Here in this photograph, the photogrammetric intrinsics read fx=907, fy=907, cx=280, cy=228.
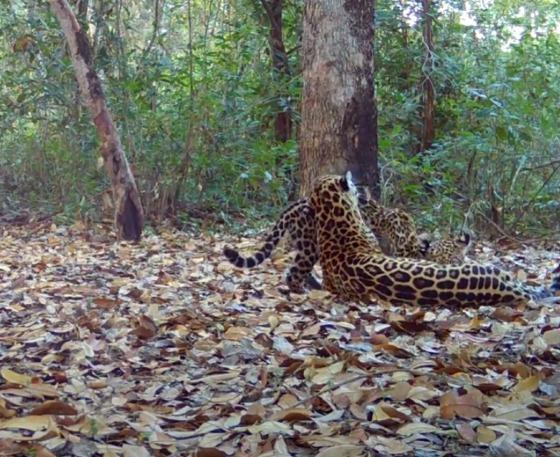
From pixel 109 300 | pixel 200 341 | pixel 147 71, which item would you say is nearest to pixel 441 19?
pixel 147 71

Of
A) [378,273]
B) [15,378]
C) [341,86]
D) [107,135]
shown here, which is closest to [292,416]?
[15,378]

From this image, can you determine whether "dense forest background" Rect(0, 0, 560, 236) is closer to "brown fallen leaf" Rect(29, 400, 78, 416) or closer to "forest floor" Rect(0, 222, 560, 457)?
"forest floor" Rect(0, 222, 560, 457)

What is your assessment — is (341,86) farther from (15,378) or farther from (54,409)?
(54,409)

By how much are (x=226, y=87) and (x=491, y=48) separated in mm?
2899

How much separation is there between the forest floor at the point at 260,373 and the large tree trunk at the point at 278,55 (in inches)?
155

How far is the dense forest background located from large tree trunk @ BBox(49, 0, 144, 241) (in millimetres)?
768

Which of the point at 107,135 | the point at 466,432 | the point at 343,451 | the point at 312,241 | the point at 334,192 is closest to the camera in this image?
the point at 343,451

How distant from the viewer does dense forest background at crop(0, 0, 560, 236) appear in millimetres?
7938

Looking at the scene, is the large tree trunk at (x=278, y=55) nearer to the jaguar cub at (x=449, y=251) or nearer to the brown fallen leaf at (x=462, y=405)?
the jaguar cub at (x=449, y=251)

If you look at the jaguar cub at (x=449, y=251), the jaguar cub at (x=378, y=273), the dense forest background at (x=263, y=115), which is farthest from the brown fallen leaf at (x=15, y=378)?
the dense forest background at (x=263, y=115)

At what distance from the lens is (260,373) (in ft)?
11.5

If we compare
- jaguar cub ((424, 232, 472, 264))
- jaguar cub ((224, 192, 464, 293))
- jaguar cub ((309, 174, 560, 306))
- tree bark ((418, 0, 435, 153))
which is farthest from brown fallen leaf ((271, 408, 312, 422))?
tree bark ((418, 0, 435, 153))

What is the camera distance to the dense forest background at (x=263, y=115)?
7.94 meters

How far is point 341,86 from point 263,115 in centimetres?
313
